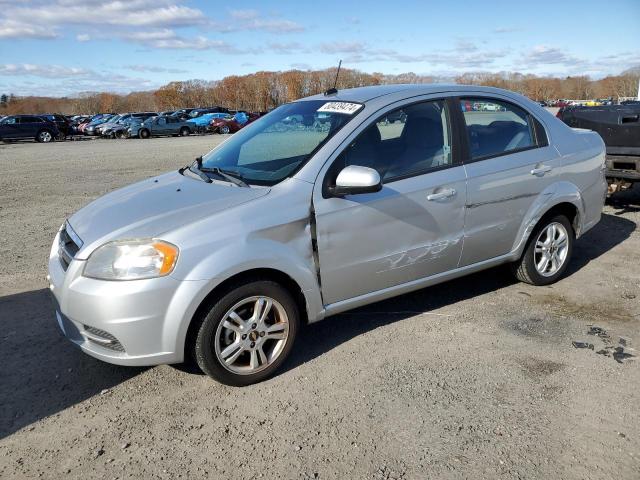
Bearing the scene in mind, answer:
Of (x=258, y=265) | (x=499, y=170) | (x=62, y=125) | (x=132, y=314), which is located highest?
(x=62, y=125)

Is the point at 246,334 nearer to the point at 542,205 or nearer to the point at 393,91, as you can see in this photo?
the point at 393,91

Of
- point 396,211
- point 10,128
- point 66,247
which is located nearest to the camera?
point 66,247

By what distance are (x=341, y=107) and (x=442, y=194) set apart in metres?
0.97

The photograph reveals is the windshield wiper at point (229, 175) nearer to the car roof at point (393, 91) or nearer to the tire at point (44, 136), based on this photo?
the car roof at point (393, 91)

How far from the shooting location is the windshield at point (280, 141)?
3738 millimetres

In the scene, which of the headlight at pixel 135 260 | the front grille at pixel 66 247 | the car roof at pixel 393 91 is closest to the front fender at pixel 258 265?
the headlight at pixel 135 260

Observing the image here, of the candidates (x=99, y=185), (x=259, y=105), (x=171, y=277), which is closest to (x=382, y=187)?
(x=171, y=277)

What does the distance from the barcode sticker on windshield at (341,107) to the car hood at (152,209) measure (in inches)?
35.1

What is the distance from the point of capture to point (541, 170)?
461 centimetres

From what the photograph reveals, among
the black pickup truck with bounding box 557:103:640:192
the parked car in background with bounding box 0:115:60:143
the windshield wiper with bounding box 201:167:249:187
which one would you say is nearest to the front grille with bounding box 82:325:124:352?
the windshield wiper with bounding box 201:167:249:187

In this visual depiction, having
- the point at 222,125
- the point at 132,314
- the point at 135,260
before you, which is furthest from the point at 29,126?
the point at 132,314

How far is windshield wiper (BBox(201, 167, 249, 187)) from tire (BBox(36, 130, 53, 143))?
1345 inches

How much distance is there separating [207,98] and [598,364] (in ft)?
405

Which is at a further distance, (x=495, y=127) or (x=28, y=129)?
(x=28, y=129)
